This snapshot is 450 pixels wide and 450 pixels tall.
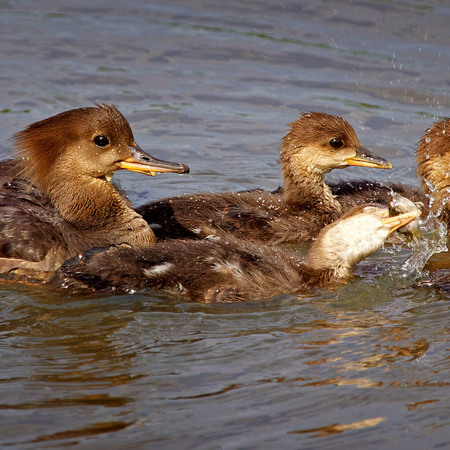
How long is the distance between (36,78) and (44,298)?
5.26 m

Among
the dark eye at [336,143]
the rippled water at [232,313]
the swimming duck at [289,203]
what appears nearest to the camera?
the rippled water at [232,313]

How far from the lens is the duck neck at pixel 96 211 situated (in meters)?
6.68

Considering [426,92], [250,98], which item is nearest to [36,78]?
[250,98]

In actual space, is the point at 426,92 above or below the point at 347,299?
above

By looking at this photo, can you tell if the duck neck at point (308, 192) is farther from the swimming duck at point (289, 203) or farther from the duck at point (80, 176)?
the duck at point (80, 176)

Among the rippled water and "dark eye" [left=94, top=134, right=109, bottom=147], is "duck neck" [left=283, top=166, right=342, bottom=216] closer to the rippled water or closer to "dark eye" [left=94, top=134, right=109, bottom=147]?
the rippled water

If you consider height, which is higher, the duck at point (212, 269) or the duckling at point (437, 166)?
the duckling at point (437, 166)

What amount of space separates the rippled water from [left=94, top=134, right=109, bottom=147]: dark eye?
1.28 meters

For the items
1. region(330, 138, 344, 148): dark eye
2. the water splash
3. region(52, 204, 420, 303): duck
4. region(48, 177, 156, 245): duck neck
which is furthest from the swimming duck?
region(52, 204, 420, 303): duck

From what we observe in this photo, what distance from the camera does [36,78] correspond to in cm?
1062

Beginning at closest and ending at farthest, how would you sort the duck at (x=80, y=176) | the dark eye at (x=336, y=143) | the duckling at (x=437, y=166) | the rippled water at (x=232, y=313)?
the rippled water at (x=232, y=313) < the duck at (x=80, y=176) < the dark eye at (x=336, y=143) < the duckling at (x=437, y=166)

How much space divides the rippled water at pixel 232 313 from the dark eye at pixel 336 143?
120 cm

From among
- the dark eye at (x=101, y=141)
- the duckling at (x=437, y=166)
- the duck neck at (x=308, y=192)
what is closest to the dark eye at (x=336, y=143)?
the duck neck at (x=308, y=192)

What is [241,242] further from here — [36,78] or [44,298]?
[36,78]
